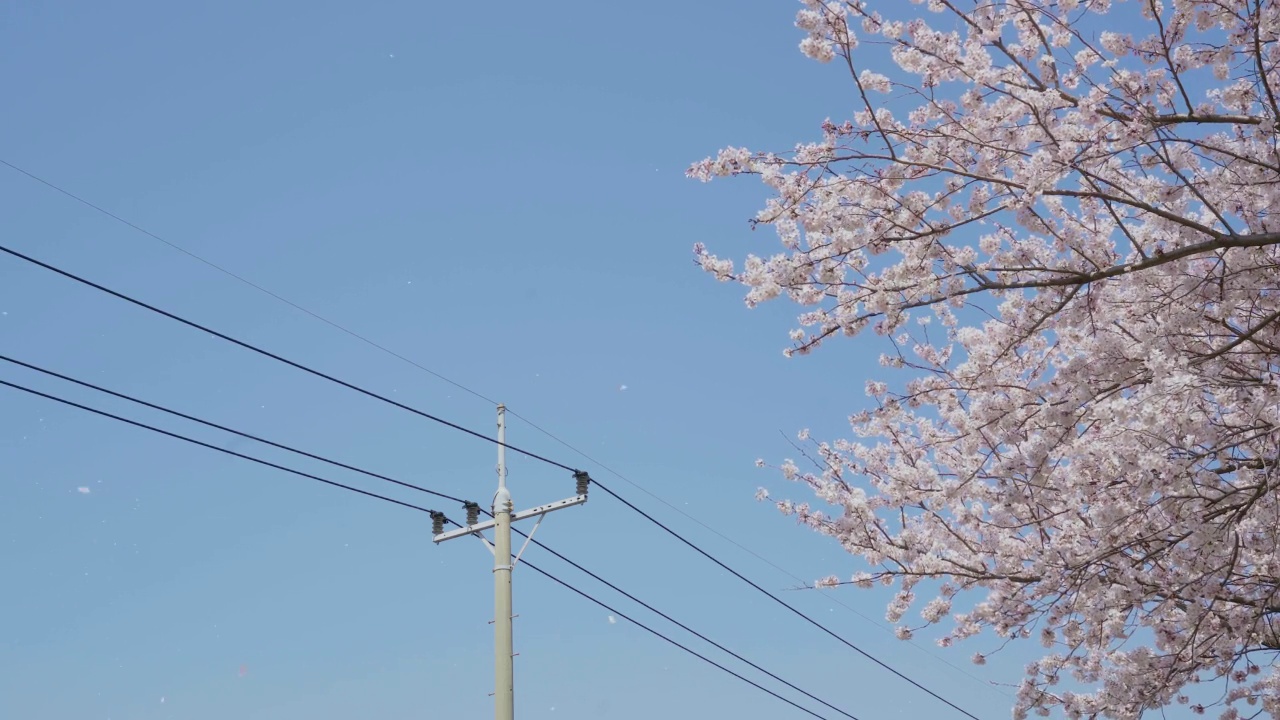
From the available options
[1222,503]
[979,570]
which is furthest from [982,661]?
[1222,503]

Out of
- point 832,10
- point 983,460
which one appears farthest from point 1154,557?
point 832,10

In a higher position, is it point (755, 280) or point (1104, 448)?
point (755, 280)

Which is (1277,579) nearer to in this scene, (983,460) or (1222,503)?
(1222,503)

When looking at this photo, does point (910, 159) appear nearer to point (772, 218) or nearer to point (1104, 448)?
point (772, 218)

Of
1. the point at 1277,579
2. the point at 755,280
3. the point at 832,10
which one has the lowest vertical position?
the point at 1277,579

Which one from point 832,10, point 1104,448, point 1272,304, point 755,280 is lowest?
point 1104,448

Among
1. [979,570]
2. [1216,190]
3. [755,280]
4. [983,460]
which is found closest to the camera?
[1216,190]

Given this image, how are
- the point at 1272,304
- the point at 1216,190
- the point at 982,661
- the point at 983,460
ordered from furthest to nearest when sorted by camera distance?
the point at 982,661 < the point at 983,460 < the point at 1272,304 < the point at 1216,190

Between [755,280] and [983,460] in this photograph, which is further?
[983,460]

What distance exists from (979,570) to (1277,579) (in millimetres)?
2420

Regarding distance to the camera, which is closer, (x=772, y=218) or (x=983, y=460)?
(x=772, y=218)

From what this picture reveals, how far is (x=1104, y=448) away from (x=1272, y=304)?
127cm

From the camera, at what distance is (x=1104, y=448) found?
6.36 metres

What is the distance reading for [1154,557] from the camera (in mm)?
6508
